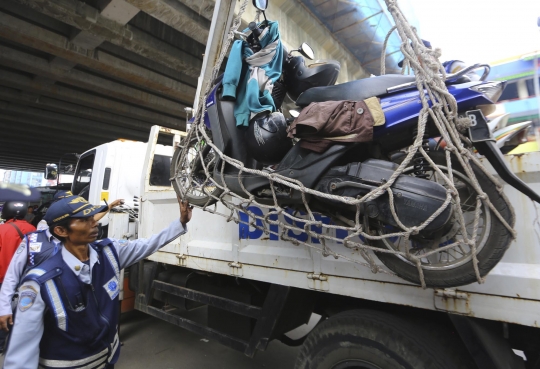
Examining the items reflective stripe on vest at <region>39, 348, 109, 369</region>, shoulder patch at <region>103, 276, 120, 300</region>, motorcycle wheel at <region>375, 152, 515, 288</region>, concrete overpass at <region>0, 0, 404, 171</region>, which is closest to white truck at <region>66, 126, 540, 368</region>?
motorcycle wheel at <region>375, 152, 515, 288</region>

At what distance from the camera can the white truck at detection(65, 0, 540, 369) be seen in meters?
1.40

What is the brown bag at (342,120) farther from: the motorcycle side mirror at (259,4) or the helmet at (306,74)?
the motorcycle side mirror at (259,4)

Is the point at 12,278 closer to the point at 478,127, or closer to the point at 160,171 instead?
the point at 160,171

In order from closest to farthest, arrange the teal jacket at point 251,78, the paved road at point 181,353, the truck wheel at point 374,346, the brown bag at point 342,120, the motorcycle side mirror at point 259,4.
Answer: the brown bag at point 342,120
the truck wheel at point 374,346
the teal jacket at point 251,78
the motorcycle side mirror at point 259,4
the paved road at point 181,353

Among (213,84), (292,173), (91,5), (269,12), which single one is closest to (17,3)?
(91,5)

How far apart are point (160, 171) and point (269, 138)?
7.94 feet

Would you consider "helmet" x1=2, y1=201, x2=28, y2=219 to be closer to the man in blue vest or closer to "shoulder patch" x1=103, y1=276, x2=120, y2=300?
the man in blue vest

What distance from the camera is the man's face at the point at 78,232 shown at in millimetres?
1688

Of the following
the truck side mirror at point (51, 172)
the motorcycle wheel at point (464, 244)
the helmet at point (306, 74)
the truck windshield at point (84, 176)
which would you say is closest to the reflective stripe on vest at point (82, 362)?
the motorcycle wheel at point (464, 244)

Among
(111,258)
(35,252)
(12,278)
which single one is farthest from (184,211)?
(12,278)

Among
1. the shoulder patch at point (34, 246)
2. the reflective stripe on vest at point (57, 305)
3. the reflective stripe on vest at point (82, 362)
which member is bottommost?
the reflective stripe on vest at point (82, 362)

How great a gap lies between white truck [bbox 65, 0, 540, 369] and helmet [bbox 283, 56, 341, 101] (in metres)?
0.92

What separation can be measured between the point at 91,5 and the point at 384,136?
20.3 feet

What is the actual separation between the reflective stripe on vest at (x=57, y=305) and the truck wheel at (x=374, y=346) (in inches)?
51.3
